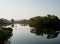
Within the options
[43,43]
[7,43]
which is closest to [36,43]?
[43,43]

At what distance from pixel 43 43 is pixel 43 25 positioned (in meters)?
22.9

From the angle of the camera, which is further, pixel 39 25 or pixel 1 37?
pixel 39 25

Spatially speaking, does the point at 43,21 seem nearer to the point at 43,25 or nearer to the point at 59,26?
the point at 43,25

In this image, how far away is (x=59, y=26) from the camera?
4341cm

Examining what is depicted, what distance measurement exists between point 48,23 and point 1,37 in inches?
905

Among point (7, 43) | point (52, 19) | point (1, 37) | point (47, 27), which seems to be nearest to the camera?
point (7, 43)

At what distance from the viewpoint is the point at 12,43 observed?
1872cm

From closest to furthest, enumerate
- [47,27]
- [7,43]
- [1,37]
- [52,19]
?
[7,43], [1,37], [47,27], [52,19]

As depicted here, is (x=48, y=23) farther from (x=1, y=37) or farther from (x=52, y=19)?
(x=1, y=37)

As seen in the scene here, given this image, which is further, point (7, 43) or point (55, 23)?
point (55, 23)

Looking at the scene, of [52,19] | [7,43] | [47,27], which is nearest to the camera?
[7,43]

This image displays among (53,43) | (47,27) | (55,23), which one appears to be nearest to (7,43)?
(53,43)

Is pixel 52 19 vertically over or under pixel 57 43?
over

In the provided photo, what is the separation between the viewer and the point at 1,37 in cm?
1989
